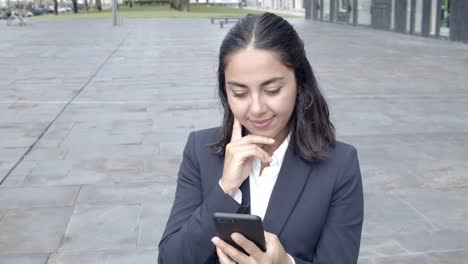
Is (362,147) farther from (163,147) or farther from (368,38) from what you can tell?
(368,38)

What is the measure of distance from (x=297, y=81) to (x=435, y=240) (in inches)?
113

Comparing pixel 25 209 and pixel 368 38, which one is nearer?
pixel 25 209

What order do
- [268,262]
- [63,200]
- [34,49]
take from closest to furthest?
1. [268,262]
2. [63,200]
3. [34,49]

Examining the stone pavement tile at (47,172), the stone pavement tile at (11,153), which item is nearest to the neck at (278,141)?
the stone pavement tile at (47,172)

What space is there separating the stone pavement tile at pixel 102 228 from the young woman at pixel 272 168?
8.32ft

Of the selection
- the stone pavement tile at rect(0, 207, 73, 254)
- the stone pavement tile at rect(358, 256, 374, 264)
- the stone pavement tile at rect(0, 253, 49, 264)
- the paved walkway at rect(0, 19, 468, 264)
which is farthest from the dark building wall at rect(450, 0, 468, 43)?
the stone pavement tile at rect(0, 253, 49, 264)

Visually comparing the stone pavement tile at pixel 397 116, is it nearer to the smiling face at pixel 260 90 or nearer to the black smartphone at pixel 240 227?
the smiling face at pixel 260 90

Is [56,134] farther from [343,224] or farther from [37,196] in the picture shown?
[343,224]

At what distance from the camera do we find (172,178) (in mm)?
5773

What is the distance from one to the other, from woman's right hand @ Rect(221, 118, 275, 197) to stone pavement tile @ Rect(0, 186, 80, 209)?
12.0ft

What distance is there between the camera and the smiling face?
5.41 ft

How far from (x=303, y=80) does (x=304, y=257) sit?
51 cm

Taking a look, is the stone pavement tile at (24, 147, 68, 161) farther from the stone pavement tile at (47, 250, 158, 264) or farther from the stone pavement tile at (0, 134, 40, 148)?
the stone pavement tile at (47, 250, 158, 264)

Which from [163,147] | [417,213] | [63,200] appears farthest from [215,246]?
[163,147]
